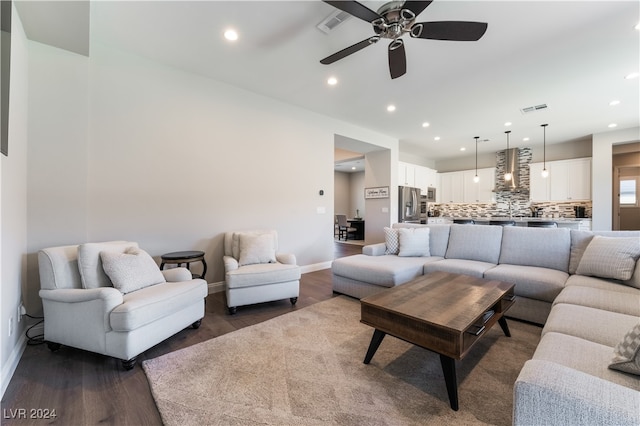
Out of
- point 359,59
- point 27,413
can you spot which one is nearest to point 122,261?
point 27,413

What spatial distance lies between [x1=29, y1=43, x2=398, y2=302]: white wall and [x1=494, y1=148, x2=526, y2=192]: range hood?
5875mm

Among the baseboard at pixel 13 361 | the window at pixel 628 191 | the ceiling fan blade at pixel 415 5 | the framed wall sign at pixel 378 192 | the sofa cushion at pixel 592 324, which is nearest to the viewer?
the sofa cushion at pixel 592 324

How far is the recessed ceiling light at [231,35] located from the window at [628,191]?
992cm

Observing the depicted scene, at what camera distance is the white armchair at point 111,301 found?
72.9 inches

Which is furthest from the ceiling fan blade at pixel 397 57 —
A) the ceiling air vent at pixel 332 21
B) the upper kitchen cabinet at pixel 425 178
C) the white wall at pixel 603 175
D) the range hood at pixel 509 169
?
the range hood at pixel 509 169

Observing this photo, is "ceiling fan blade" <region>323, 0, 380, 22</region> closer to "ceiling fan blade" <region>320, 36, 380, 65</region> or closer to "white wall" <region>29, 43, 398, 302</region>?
"ceiling fan blade" <region>320, 36, 380, 65</region>

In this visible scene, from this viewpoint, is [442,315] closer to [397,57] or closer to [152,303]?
→ [152,303]

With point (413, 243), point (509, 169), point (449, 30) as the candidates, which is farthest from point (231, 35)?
point (509, 169)

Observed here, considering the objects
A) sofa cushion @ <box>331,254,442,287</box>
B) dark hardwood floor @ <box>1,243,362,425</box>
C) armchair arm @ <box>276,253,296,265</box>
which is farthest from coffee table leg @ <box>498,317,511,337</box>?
dark hardwood floor @ <box>1,243,362,425</box>

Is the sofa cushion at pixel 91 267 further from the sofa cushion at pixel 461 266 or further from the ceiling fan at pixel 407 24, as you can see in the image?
the sofa cushion at pixel 461 266

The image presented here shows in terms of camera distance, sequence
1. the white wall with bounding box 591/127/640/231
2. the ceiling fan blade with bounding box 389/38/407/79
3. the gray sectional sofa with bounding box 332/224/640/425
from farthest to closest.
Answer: the white wall with bounding box 591/127/640/231 < the ceiling fan blade with bounding box 389/38/407/79 < the gray sectional sofa with bounding box 332/224/640/425

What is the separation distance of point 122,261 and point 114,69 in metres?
2.16

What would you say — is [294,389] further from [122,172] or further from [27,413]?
[122,172]

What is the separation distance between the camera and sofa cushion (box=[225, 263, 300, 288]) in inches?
110
